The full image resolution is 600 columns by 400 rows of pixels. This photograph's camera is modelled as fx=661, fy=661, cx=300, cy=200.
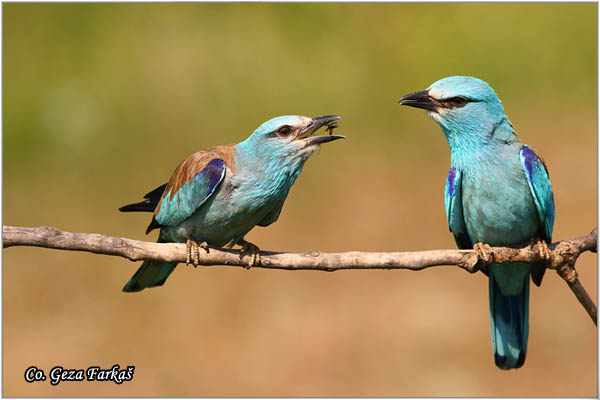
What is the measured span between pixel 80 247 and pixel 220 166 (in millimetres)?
933

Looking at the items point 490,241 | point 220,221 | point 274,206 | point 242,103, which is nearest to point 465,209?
point 490,241

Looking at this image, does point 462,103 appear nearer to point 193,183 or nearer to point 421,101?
point 421,101

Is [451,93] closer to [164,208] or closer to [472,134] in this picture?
[472,134]

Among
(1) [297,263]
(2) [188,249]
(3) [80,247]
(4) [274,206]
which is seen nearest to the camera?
(3) [80,247]

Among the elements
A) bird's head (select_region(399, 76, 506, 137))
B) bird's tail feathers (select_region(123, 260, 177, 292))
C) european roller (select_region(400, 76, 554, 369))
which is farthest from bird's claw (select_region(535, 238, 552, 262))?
bird's tail feathers (select_region(123, 260, 177, 292))

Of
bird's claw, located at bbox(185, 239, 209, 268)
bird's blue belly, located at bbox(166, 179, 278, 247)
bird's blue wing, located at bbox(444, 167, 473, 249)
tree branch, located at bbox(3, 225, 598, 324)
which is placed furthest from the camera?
bird's blue wing, located at bbox(444, 167, 473, 249)

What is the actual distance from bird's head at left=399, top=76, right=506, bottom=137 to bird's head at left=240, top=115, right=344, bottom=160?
1.71 ft

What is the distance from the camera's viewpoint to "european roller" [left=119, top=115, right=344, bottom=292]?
3.60 m

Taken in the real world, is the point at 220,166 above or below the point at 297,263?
above

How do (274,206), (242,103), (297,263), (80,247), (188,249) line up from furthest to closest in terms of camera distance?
(242,103)
(274,206)
(188,249)
(297,263)
(80,247)

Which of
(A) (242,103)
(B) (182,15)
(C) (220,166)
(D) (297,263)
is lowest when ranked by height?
(D) (297,263)

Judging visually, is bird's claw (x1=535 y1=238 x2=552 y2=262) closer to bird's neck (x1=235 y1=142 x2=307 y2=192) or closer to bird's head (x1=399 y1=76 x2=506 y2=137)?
bird's head (x1=399 y1=76 x2=506 y2=137)

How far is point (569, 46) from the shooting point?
360 inches

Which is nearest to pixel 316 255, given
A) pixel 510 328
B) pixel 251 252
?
pixel 251 252
